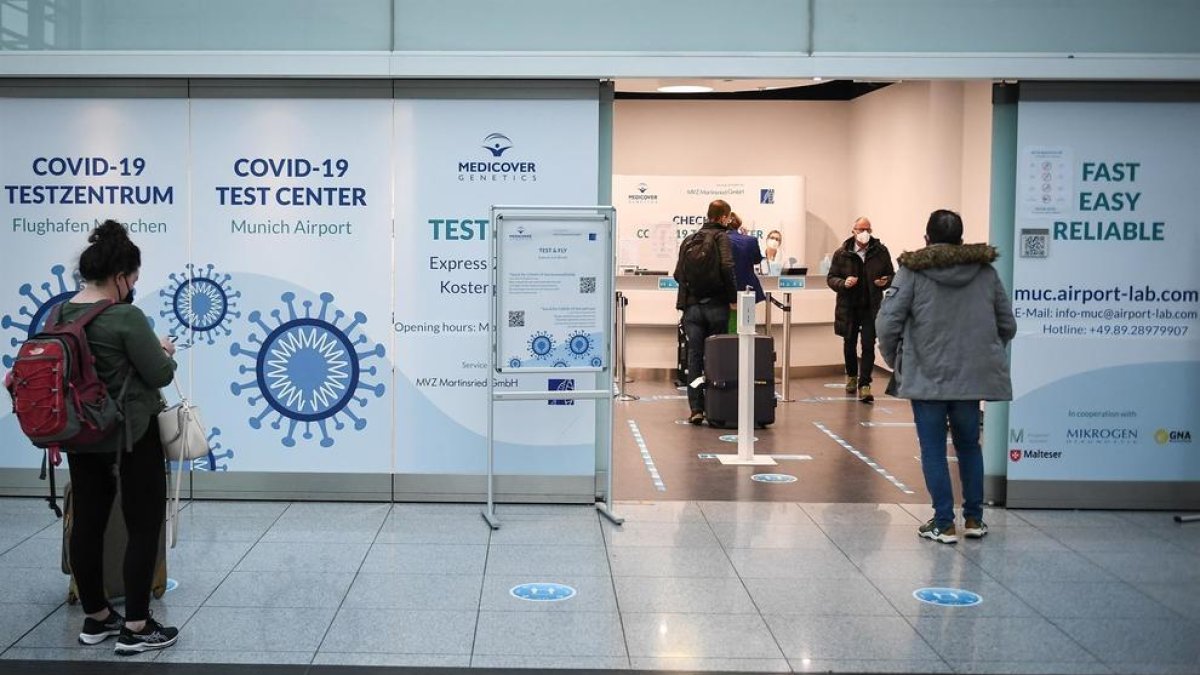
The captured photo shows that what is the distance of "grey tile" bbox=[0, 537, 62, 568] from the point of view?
6121mm

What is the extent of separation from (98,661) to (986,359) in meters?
4.12

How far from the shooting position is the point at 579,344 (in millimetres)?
7156

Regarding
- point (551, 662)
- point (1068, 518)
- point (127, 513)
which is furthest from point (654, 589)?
point (1068, 518)

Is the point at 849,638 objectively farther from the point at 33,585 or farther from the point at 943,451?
the point at 33,585

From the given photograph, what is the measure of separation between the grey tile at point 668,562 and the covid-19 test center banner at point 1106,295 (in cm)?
212

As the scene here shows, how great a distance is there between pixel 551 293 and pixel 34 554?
2.76m

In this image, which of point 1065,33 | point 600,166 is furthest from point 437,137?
point 1065,33

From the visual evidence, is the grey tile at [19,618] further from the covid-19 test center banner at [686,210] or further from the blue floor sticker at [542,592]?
the covid-19 test center banner at [686,210]

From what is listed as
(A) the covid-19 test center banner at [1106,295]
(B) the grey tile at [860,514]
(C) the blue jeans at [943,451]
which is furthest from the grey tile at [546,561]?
(A) the covid-19 test center banner at [1106,295]

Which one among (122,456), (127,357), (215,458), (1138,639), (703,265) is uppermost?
(703,265)

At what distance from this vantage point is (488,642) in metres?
5.05

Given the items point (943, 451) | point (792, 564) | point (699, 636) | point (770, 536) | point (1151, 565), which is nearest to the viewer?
point (699, 636)

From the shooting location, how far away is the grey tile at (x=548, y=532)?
6.70 metres

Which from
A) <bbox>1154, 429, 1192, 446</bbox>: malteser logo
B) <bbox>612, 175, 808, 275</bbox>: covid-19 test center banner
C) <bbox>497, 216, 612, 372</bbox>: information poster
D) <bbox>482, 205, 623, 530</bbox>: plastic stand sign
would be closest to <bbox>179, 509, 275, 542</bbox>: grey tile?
<bbox>482, 205, 623, 530</bbox>: plastic stand sign
